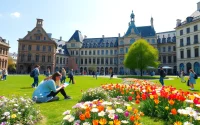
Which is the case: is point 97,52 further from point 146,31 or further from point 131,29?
point 146,31

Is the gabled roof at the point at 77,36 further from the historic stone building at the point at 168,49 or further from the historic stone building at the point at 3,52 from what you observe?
the historic stone building at the point at 168,49

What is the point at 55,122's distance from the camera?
614cm

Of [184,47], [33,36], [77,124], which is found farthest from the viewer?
[33,36]

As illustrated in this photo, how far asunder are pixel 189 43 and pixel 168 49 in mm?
18233

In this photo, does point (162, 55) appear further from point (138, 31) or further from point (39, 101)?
point (39, 101)

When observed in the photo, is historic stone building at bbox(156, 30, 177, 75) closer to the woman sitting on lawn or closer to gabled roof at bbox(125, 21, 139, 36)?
gabled roof at bbox(125, 21, 139, 36)

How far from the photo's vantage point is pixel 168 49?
7412 cm

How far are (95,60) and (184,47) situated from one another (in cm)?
4377

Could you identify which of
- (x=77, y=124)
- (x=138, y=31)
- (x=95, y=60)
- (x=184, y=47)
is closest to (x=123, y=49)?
(x=138, y=31)

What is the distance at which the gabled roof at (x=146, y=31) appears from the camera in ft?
254

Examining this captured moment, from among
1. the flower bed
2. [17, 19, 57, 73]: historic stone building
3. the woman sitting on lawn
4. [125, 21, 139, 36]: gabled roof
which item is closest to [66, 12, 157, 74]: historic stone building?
[125, 21, 139, 36]: gabled roof

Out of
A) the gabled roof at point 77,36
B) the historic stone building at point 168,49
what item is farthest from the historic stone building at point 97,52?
the historic stone building at point 168,49

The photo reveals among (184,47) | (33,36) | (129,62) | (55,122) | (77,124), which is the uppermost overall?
(33,36)

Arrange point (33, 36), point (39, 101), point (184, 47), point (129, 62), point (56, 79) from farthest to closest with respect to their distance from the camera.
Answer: point (33, 36)
point (184, 47)
point (129, 62)
point (56, 79)
point (39, 101)
